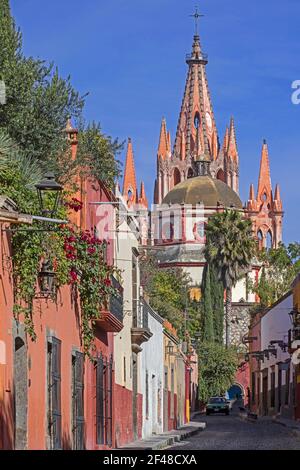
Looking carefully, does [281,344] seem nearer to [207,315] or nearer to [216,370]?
[216,370]

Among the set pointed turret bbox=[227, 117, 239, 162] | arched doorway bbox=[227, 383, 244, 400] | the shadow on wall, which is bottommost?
arched doorway bbox=[227, 383, 244, 400]

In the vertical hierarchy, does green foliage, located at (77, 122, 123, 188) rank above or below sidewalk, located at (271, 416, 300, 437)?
above

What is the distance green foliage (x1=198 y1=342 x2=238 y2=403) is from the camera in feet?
302

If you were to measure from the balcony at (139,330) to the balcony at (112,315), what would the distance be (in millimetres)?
6368

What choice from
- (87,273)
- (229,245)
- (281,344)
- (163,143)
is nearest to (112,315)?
(87,273)

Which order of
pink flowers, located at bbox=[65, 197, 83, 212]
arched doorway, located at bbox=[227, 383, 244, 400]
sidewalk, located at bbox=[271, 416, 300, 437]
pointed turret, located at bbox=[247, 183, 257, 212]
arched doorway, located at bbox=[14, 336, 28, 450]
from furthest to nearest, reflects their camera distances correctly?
pointed turret, located at bbox=[247, 183, 257, 212] < arched doorway, located at bbox=[227, 383, 244, 400] < sidewalk, located at bbox=[271, 416, 300, 437] < pink flowers, located at bbox=[65, 197, 83, 212] < arched doorway, located at bbox=[14, 336, 28, 450]

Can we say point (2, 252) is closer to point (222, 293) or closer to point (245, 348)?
point (222, 293)

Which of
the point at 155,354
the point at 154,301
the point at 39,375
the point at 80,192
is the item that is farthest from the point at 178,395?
the point at 39,375

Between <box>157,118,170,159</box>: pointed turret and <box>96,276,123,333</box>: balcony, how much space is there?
13213cm

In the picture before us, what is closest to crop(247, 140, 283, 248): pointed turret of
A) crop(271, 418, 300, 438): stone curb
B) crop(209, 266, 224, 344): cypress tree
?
crop(209, 266, 224, 344): cypress tree

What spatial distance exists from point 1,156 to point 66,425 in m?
6.61

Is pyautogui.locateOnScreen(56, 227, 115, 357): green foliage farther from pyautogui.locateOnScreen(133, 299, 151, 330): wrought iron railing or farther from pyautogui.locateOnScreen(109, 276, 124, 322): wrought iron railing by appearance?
pyautogui.locateOnScreen(133, 299, 151, 330): wrought iron railing
